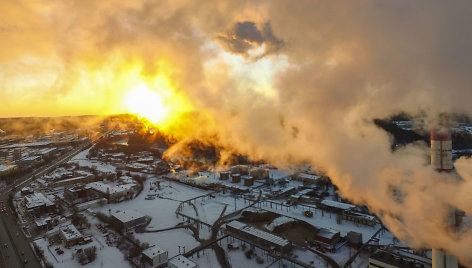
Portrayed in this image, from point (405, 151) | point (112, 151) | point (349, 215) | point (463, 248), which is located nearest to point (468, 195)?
point (463, 248)

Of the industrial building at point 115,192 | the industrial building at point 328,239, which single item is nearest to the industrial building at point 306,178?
the industrial building at point 328,239

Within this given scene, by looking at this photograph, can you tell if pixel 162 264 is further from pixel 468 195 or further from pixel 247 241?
pixel 468 195

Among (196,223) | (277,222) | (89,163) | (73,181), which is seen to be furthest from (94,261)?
(89,163)

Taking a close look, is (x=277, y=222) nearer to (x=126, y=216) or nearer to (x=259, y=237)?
(x=259, y=237)

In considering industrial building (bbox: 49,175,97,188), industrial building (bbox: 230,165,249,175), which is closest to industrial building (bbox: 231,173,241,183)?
industrial building (bbox: 230,165,249,175)

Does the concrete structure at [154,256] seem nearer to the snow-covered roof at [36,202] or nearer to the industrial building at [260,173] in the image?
the snow-covered roof at [36,202]

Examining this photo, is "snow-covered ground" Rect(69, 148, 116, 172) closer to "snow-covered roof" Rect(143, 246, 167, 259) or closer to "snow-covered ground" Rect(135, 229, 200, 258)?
"snow-covered ground" Rect(135, 229, 200, 258)
